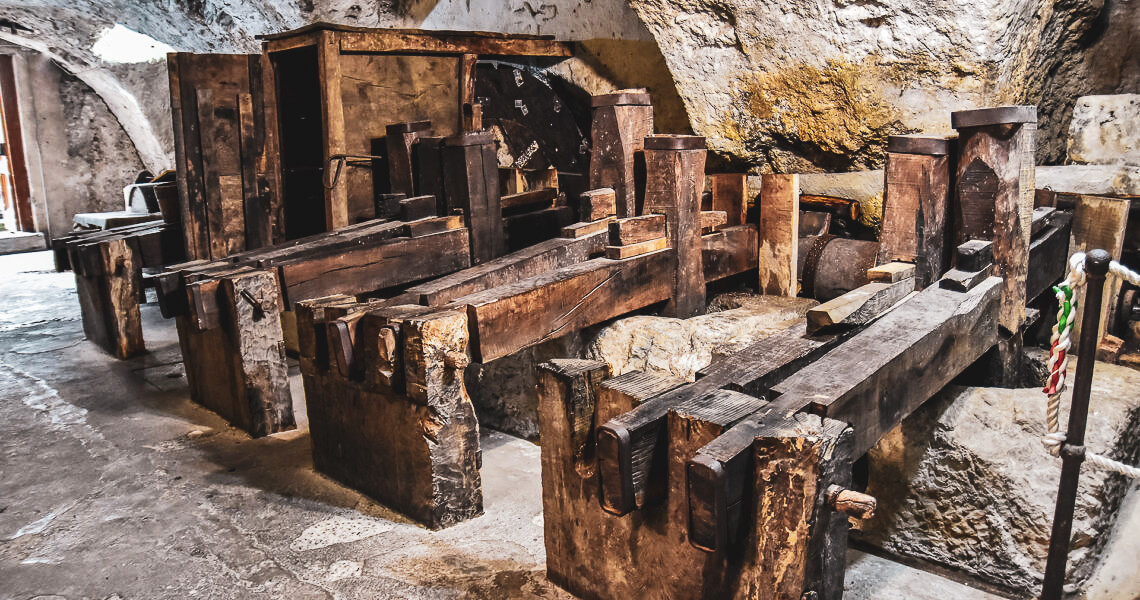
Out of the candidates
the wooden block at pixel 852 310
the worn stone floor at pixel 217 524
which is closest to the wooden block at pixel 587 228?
the worn stone floor at pixel 217 524

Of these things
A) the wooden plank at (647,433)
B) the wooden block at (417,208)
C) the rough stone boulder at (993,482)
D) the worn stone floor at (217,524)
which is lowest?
the worn stone floor at (217,524)

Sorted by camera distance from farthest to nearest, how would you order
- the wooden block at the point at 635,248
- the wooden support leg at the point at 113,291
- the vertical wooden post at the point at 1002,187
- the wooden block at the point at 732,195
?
the wooden support leg at the point at 113,291 < the wooden block at the point at 732,195 < the wooden block at the point at 635,248 < the vertical wooden post at the point at 1002,187

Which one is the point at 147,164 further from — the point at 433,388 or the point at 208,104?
the point at 433,388

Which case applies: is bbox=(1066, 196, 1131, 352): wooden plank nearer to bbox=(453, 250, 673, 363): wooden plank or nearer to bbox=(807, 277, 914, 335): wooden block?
bbox=(807, 277, 914, 335): wooden block

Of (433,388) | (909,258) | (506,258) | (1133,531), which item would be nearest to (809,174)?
(909,258)

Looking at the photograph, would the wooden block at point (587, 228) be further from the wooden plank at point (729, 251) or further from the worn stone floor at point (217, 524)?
the worn stone floor at point (217, 524)

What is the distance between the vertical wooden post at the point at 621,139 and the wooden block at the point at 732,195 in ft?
1.88

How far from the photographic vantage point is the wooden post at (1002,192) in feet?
8.43

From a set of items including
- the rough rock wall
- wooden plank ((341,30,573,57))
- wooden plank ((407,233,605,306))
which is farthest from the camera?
wooden plank ((341,30,573,57))

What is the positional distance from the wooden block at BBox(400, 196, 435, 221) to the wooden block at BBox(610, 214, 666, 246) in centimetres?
95

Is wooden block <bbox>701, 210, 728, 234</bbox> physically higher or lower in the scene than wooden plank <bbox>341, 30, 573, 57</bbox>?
lower

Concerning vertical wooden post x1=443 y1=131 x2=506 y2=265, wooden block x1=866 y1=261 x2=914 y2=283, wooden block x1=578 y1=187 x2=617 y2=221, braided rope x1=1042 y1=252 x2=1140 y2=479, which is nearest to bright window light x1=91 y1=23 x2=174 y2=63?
vertical wooden post x1=443 y1=131 x2=506 y2=265

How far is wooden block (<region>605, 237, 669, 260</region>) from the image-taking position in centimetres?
328

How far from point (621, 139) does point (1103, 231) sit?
190cm
